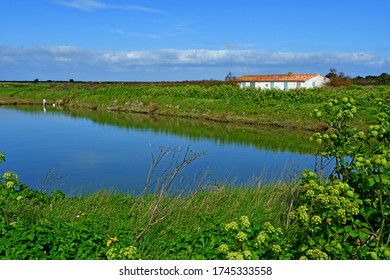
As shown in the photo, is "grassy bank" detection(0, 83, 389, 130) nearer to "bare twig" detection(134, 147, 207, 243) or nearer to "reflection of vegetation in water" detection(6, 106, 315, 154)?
"reflection of vegetation in water" detection(6, 106, 315, 154)

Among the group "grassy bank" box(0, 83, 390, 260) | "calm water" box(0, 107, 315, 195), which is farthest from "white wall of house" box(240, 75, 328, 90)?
"grassy bank" box(0, 83, 390, 260)

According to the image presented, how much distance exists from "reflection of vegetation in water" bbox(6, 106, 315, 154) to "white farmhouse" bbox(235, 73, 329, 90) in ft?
83.9

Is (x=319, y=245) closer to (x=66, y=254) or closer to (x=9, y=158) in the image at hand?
(x=66, y=254)

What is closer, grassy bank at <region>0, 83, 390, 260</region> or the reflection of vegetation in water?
grassy bank at <region>0, 83, 390, 260</region>

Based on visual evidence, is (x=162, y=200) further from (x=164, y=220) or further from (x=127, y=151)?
(x=127, y=151)

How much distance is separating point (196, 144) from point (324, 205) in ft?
73.2

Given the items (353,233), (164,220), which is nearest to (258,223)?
(164,220)

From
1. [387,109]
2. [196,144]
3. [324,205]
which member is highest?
[387,109]

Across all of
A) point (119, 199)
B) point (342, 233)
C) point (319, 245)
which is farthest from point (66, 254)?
point (119, 199)

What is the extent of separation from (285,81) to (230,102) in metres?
23.6

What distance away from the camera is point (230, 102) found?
150 ft

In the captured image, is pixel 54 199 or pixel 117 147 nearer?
pixel 54 199

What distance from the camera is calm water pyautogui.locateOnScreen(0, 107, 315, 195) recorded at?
51.6 ft
